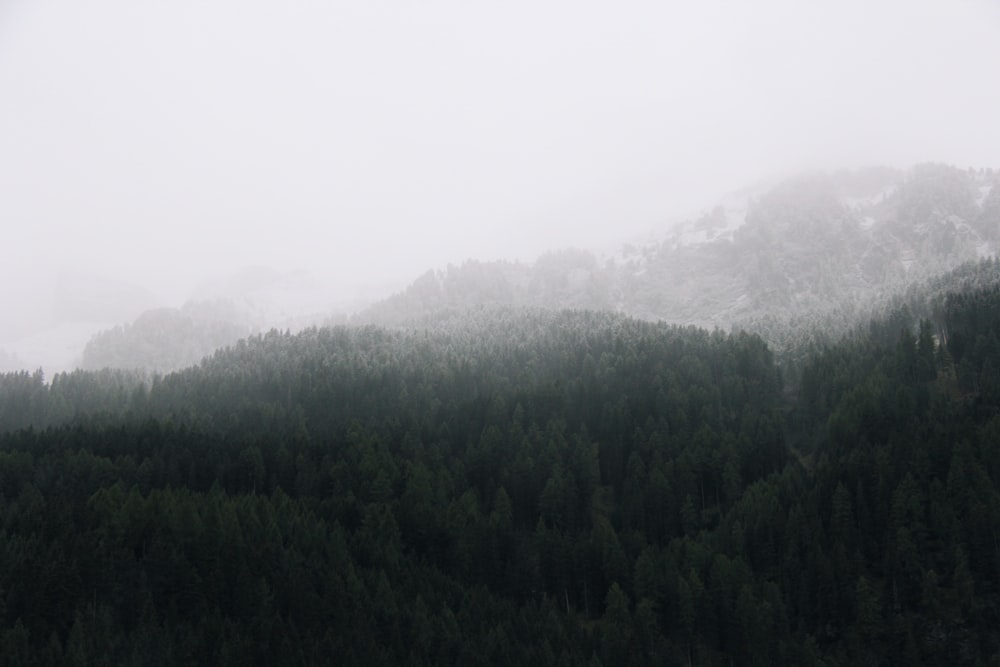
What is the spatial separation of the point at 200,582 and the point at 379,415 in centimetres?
7623

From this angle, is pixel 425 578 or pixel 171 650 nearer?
pixel 171 650

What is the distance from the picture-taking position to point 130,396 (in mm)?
189125

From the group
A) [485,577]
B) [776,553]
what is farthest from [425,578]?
[776,553]

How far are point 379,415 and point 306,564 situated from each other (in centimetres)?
6990

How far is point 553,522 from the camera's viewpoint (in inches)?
4316

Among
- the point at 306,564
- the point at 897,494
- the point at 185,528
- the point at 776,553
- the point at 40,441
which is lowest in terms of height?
the point at 776,553

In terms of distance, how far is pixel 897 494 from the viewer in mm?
86375

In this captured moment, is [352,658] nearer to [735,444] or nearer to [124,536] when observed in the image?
[124,536]

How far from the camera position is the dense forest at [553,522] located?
69250mm

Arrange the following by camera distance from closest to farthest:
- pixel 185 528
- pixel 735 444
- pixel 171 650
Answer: pixel 171 650 < pixel 185 528 < pixel 735 444

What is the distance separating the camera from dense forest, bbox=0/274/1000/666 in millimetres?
69250

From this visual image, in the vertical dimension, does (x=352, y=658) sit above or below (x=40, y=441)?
below

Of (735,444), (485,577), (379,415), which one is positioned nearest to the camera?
(485,577)

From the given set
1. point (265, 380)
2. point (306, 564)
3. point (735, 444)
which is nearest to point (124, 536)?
point (306, 564)
